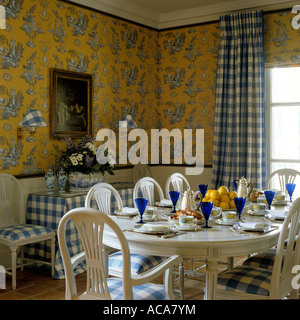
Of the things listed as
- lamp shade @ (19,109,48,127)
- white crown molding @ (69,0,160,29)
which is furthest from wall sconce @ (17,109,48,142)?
→ white crown molding @ (69,0,160,29)

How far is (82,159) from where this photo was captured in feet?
14.4

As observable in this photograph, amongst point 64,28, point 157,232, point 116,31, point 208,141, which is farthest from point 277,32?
point 157,232

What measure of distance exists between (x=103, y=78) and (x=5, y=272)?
248 centimetres

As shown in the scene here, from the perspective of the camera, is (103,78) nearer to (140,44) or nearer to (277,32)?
(140,44)

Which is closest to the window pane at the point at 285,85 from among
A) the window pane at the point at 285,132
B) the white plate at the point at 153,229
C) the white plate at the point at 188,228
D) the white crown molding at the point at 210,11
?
the window pane at the point at 285,132

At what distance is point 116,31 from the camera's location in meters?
5.39

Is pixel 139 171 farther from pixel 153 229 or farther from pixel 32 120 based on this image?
pixel 153 229

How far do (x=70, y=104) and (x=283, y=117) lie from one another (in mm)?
2509

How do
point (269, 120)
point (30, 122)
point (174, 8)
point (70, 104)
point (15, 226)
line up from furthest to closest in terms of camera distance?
point (174, 8) → point (269, 120) → point (70, 104) → point (30, 122) → point (15, 226)

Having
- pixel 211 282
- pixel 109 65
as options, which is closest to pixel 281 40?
pixel 109 65

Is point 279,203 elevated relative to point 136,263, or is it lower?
elevated

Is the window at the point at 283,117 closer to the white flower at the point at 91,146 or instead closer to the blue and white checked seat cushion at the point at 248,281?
the white flower at the point at 91,146

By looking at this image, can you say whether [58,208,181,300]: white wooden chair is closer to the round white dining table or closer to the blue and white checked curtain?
the round white dining table

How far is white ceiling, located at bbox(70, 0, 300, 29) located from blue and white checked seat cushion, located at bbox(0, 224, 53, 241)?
8.23 ft
